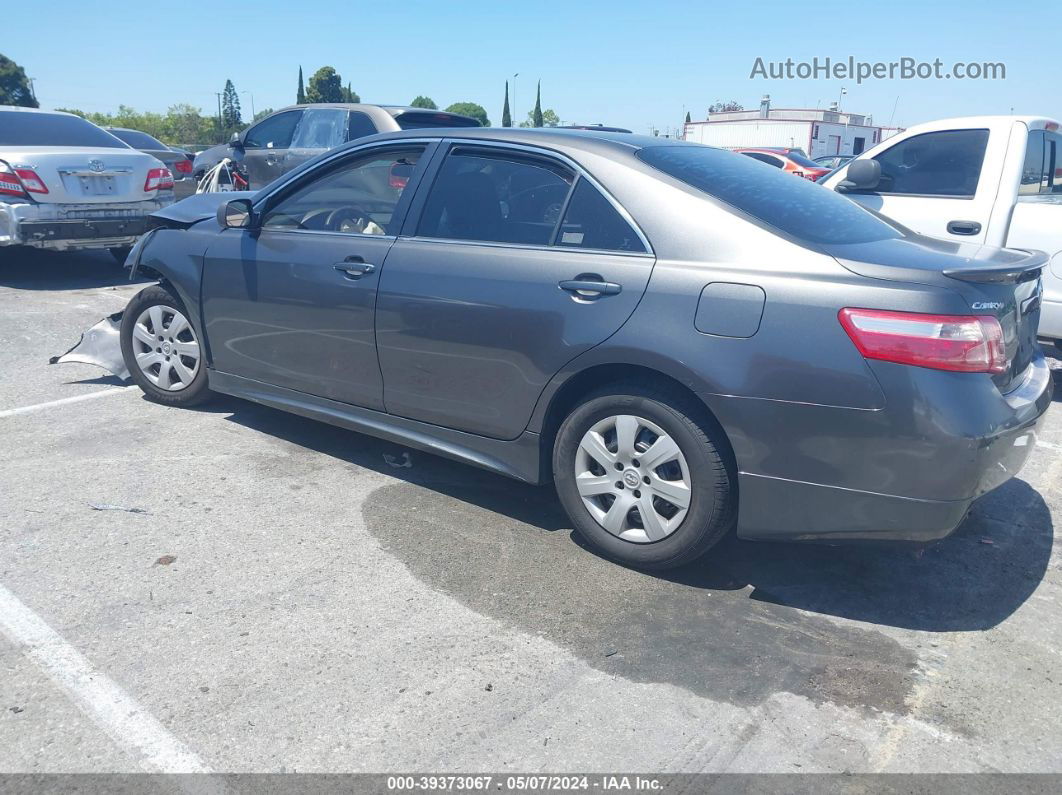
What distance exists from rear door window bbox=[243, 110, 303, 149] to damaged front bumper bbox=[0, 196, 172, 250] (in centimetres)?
266

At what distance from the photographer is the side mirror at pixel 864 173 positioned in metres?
6.31

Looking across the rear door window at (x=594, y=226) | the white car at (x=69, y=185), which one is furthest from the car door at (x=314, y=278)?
the white car at (x=69, y=185)

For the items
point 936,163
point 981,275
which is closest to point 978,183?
point 936,163

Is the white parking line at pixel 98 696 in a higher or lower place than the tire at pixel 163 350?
lower

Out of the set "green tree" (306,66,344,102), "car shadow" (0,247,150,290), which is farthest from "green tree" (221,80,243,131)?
"car shadow" (0,247,150,290)

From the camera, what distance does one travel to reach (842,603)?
11.2 feet

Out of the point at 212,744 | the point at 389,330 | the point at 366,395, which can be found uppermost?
the point at 389,330

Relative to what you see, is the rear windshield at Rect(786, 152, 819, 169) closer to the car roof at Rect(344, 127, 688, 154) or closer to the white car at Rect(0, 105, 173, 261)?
the white car at Rect(0, 105, 173, 261)

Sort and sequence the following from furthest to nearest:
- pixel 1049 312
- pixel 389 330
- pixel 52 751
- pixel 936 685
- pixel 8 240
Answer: pixel 8 240 → pixel 1049 312 → pixel 389 330 → pixel 936 685 → pixel 52 751

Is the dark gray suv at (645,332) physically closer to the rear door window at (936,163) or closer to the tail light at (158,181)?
the rear door window at (936,163)

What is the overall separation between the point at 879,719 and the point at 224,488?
3.05m

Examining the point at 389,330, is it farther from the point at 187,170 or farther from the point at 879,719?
the point at 187,170

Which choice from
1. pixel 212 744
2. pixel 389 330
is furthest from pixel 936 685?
pixel 389 330

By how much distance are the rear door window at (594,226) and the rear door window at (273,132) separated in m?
8.78
